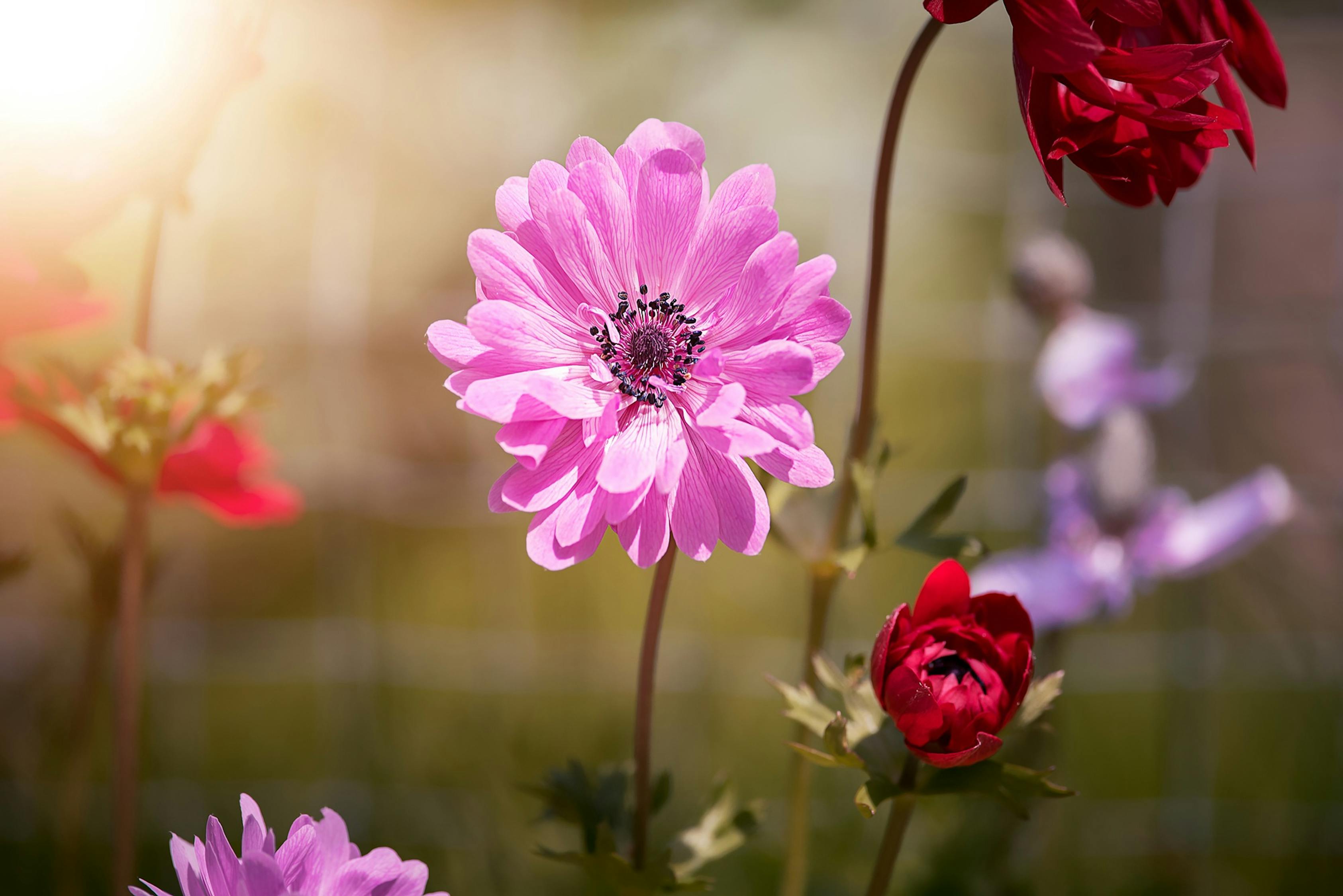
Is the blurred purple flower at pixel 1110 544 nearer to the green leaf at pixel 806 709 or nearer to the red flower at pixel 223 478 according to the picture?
the green leaf at pixel 806 709

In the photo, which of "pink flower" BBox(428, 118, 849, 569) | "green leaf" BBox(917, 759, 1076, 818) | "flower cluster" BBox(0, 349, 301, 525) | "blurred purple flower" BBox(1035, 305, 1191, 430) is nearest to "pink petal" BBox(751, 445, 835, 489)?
"pink flower" BBox(428, 118, 849, 569)

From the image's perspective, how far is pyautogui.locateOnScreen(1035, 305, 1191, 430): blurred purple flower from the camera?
0.55m

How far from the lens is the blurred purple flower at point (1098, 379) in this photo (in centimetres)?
55

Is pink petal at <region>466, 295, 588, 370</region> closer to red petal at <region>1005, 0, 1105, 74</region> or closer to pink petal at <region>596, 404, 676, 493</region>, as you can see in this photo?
pink petal at <region>596, 404, 676, 493</region>

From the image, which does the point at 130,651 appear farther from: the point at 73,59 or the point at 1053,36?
the point at 1053,36

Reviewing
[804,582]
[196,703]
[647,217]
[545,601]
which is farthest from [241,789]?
[647,217]

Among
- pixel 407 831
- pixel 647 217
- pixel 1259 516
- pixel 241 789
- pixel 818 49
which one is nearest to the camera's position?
pixel 647 217

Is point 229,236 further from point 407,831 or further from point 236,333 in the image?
point 407,831

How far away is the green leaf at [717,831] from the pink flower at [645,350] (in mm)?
120

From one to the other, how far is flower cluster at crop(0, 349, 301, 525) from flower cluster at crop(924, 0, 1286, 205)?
0.90 feet

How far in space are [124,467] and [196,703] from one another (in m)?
0.75

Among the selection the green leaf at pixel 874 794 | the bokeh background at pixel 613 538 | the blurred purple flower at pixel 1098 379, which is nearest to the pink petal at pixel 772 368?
the green leaf at pixel 874 794

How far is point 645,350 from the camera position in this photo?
0.88ft

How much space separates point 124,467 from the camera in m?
0.35
